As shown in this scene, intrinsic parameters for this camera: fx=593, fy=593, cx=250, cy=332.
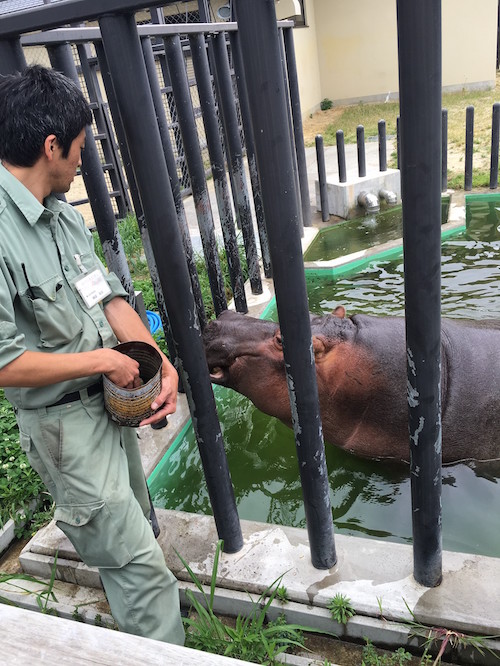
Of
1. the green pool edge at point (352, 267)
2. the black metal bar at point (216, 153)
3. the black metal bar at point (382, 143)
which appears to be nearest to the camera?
the black metal bar at point (216, 153)

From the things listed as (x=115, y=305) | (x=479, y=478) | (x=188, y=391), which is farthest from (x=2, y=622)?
(x=479, y=478)

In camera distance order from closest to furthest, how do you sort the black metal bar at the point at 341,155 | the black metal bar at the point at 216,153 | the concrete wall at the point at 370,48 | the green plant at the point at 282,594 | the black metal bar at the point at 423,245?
the black metal bar at the point at 423,245 < the green plant at the point at 282,594 < the black metal bar at the point at 216,153 < the black metal bar at the point at 341,155 < the concrete wall at the point at 370,48

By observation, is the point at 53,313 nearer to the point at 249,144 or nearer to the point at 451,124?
the point at 249,144

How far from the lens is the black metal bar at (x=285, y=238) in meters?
1.54

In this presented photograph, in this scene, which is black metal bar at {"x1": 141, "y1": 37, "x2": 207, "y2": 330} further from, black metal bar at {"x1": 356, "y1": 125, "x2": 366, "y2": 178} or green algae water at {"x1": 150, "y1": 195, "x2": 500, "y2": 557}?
black metal bar at {"x1": 356, "y1": 125, "x2": 366, "y2": 178}

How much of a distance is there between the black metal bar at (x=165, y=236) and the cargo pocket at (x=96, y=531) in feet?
1.52

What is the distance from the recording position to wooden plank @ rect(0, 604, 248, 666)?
1.13 meters

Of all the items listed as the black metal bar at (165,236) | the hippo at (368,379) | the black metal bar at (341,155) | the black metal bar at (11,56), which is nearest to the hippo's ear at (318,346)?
the hippo at (368,379)

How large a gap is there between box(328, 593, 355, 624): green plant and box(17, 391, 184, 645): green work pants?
1.93 feet

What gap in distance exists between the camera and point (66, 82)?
1.91 meters

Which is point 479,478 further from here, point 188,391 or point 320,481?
point 188,391

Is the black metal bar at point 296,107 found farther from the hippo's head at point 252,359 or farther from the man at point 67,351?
the man at point 67,351

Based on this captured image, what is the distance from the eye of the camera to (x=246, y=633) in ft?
7.45

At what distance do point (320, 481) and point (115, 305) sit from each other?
105cm
